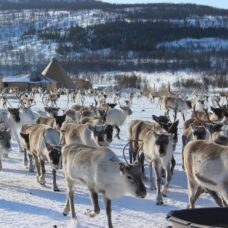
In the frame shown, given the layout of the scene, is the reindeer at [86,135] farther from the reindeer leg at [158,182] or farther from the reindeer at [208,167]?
the reindeer at [208,167]

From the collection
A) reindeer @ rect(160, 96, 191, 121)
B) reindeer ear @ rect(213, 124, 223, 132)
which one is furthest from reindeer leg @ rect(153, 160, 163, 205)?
reindeer @ rect(160, 96, 191, 121)

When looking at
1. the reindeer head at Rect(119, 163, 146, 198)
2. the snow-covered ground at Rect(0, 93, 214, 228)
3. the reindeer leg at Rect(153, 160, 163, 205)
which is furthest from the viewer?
the reindeer leg at Rect(153, 160, 163, 205)

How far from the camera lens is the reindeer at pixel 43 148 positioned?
9160mm

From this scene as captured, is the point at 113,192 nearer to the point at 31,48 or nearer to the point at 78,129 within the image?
the point at 78,129

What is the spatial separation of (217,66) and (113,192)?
119 m

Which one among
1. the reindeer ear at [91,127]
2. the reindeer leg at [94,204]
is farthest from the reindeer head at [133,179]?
the reindeer ear at [91,127]

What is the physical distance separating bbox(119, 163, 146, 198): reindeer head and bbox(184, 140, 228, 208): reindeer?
90cm

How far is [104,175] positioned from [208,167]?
1298mm

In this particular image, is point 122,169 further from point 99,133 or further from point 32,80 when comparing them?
point 32,80

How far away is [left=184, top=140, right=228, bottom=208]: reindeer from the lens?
22.5ft

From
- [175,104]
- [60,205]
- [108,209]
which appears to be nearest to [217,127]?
[60,205]

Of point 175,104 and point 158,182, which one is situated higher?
point 158,182

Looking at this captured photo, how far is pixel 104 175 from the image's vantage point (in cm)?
689

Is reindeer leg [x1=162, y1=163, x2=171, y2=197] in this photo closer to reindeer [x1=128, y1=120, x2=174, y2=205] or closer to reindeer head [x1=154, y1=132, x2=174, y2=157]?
reindeer [x1=128, y1=120, x2=174, y2=205]
